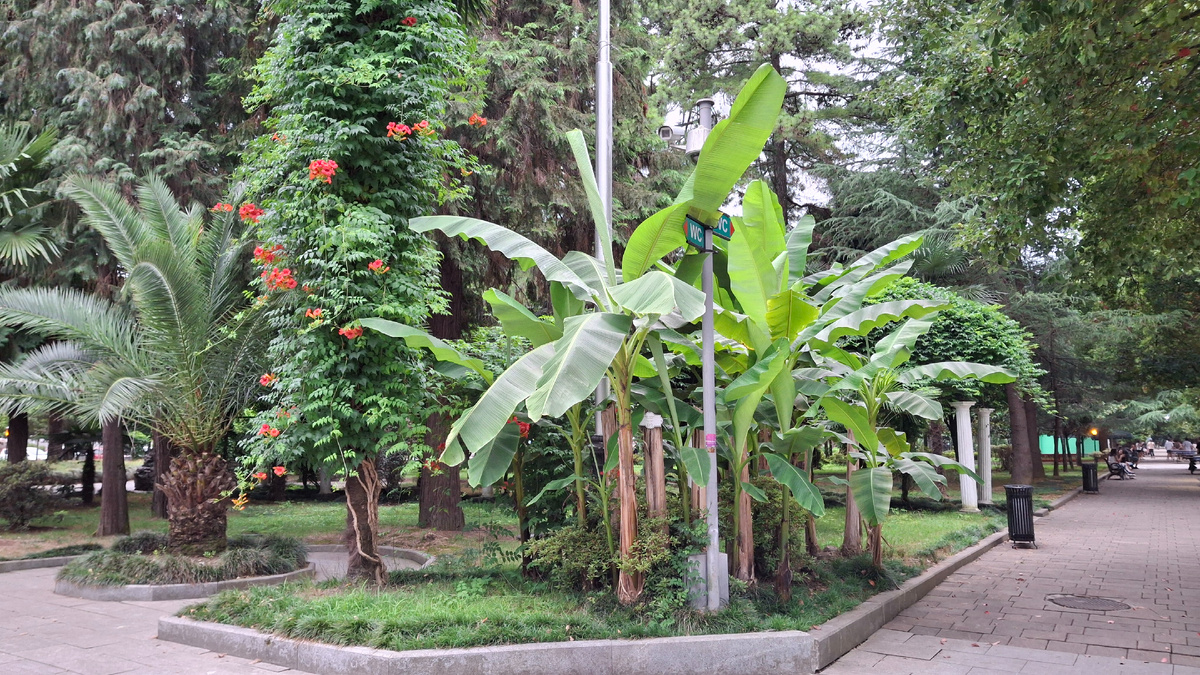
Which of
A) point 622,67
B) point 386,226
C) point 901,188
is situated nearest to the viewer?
point 386,226

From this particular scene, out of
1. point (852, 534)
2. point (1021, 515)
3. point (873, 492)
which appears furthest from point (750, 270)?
point (1021, 515)

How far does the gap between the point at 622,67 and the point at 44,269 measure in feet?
40.7

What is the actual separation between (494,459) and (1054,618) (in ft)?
20.0

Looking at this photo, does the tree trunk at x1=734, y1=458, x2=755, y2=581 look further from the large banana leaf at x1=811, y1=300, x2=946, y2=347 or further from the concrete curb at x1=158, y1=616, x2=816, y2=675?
the large banana leaf at x1=811, y1=300, x2=946, y2=347

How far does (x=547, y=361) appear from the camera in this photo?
6.25 meters

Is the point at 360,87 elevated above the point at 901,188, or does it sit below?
below

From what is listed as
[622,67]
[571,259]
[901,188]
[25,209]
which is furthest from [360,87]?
[901,188]

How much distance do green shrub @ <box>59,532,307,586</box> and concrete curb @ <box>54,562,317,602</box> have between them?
3.6 inches

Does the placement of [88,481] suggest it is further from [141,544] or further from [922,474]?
[922,474]

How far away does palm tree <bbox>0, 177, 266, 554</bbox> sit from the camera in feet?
33.7

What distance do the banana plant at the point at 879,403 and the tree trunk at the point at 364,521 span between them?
4.85 meters

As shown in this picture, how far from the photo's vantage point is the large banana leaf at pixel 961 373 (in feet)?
27.4

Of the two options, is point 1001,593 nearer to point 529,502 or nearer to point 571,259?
point 529,502

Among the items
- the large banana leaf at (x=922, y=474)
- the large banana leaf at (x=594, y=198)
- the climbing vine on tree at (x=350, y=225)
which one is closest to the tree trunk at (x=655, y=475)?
the large banana leaf at (x=594, y=198)
